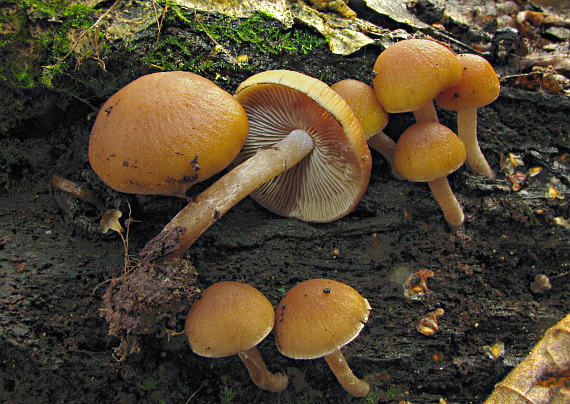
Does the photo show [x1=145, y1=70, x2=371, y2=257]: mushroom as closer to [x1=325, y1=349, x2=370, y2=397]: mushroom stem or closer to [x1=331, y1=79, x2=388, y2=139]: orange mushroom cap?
[x1=331, y1=79, x2=388, y2=139]: orange mushroom cap

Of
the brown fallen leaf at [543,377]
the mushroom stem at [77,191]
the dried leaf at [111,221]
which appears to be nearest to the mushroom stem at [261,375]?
the dried leaf at [111,221]

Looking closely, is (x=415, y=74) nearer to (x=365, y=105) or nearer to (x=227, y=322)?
(x=365, y=105)

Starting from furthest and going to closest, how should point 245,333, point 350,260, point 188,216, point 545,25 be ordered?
point 545,25
point 350,260
point 188,216
point 245,333

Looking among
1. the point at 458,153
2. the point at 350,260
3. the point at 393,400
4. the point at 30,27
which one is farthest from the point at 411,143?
the point at 30,27

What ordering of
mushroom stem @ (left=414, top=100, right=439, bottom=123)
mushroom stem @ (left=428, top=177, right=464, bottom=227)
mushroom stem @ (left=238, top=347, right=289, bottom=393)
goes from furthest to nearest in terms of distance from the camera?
mushroom stem @ (left=414, top=100, right=439, bottom=123) → mushroom stem @ (left=428, top=177, right=464, bottom=227) → mushroom stem @ (left=238, top=347, right=289, bottom=393)

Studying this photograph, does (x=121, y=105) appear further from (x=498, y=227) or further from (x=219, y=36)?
(x=498, y=227)

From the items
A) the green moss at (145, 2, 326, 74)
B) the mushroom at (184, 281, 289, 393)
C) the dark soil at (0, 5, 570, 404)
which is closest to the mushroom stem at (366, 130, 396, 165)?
the dark soil at (0, 5, 570, 404)
